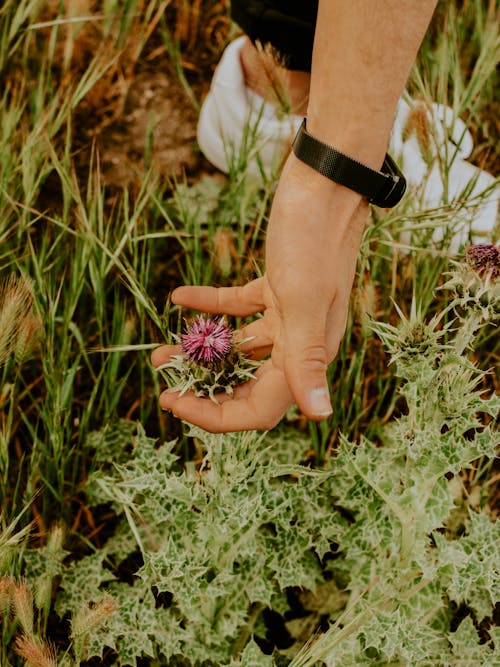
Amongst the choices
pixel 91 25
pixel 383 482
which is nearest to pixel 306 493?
pixel 383 482

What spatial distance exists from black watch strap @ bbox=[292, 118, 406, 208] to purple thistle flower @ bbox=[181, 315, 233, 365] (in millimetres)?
372

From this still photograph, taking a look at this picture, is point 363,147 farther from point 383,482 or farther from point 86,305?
point 86,305

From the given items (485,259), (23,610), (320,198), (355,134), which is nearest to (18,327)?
(23,610)

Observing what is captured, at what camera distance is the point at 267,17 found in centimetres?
191

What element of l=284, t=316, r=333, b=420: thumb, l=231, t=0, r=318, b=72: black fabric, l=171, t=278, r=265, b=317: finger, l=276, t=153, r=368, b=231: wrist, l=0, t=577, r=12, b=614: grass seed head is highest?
l=231, t=0, r=318, b=72: black fabric

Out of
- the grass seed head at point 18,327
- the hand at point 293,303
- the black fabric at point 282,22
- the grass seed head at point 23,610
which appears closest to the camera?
the grass seed head at point 23,610

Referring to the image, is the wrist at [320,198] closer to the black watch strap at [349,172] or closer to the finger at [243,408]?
the black watch strap at [349,172]

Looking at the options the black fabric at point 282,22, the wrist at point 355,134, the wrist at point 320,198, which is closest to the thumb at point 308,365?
the wrist at point 320,198

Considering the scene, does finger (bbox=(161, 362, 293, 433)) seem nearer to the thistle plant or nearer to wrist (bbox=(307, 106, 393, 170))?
the thistle plant

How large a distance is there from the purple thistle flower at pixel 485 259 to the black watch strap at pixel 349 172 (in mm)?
265

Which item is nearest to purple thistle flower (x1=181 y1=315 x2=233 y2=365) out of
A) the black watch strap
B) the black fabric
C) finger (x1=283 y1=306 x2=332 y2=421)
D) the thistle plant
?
the thistle plant

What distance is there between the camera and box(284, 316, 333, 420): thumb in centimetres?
108

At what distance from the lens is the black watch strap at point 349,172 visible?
1.27m

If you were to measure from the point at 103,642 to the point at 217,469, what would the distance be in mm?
435
